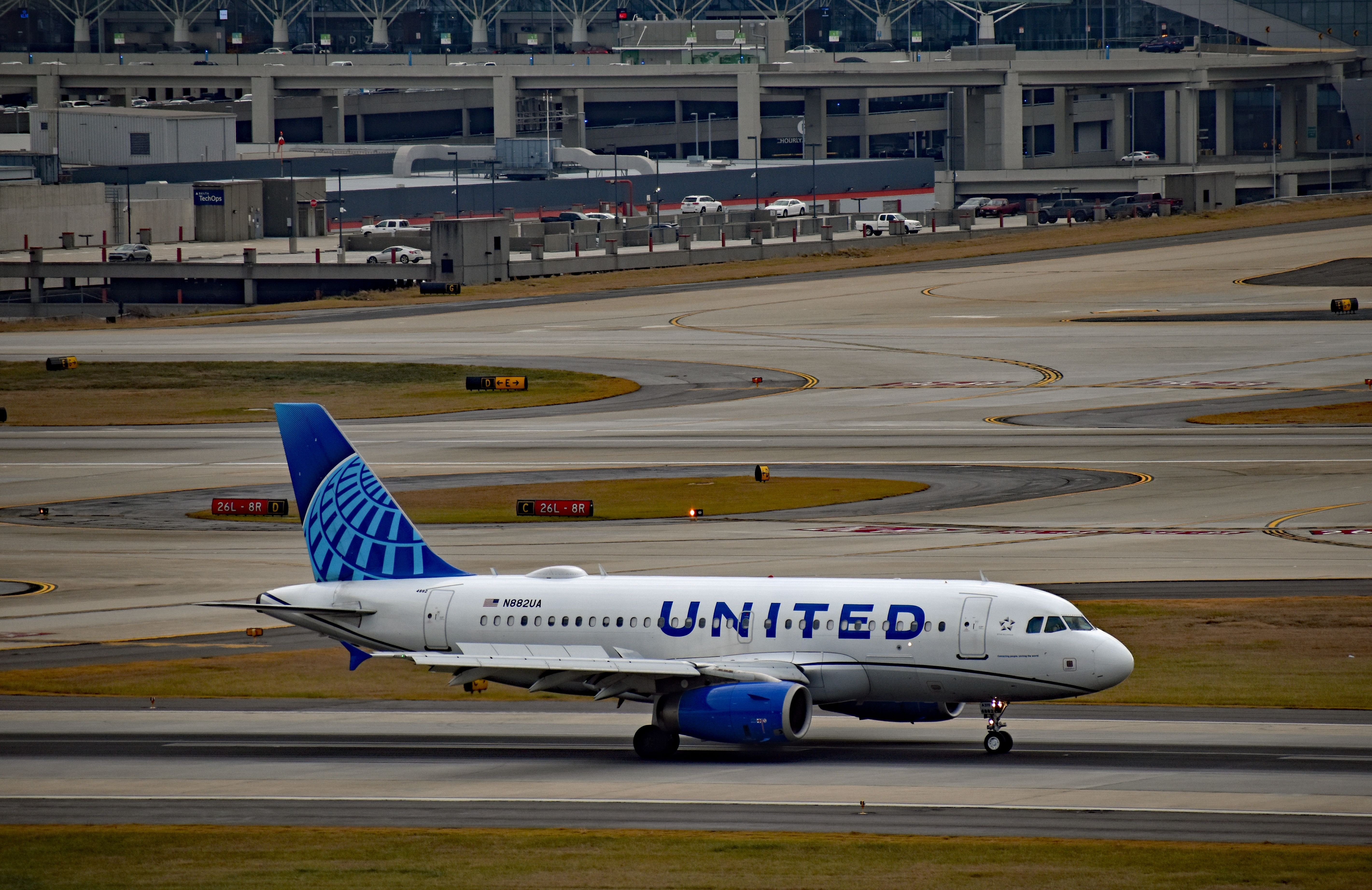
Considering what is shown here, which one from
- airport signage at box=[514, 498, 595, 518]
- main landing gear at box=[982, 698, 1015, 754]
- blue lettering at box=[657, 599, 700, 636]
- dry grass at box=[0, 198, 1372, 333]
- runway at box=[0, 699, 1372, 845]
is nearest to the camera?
runway at box=[0, 699, 1372, 845]

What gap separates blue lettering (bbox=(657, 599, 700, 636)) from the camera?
4009 cm

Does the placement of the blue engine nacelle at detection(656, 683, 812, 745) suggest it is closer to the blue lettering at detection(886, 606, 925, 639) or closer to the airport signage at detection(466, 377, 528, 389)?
the blue lettering at detection(886, 606, 925, 639)

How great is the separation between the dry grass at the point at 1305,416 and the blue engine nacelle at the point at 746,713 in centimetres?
6393

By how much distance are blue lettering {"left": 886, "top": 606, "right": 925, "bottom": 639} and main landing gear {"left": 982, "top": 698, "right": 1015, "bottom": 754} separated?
7.20ft

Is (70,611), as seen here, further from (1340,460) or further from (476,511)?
(1340,460)

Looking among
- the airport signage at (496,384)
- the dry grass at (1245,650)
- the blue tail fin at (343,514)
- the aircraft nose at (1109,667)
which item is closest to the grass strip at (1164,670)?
the dry grass at (1245,650)

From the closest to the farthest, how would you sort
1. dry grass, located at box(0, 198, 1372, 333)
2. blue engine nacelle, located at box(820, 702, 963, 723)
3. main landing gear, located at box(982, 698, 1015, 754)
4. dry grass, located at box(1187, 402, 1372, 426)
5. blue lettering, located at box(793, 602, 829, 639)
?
main landing gear, located at box(982, 698, 1015, 754)
blue lettering, located at box(793, 602, 829, 639)
blue engine nacelle, located at box(820, 702, 963, 723)
dry grass, located at box(1187, 402, 1372, 426)
dry grass, located at box(0, 198, 1372, 333)

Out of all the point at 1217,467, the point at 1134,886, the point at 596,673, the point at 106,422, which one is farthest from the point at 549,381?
the point at 1134,886

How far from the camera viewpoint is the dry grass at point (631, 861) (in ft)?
94.4

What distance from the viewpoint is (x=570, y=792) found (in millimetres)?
36500

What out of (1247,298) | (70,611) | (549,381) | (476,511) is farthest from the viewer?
(1247,298)

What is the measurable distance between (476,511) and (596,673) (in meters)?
38.7

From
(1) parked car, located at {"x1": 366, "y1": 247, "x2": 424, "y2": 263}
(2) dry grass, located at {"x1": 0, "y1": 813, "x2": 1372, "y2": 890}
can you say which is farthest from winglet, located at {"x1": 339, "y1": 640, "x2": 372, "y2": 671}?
(1) parked car, located at {"x1": 366, "y1": 247, "x2": 424, "y2": 263}

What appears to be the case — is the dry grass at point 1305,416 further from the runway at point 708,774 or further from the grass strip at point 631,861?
the grass strip at point 631,861
